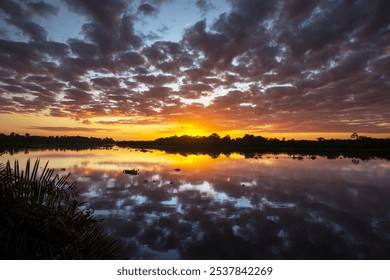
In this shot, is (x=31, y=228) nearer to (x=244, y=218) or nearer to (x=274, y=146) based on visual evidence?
(x=244, y=218)

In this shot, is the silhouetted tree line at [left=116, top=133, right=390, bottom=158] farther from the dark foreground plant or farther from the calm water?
the dark foreground plant

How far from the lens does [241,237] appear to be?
12.4m

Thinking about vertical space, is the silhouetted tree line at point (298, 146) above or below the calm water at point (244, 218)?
above

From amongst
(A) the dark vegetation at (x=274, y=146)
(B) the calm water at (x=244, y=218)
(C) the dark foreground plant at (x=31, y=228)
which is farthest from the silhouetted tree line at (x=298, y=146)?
(C) the dark foreground plant at (x=31, y=228)

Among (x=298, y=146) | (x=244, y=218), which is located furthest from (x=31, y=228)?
(x=298, y=146)

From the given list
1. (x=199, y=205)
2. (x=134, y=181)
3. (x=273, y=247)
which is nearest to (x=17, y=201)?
(x=273, y=247)

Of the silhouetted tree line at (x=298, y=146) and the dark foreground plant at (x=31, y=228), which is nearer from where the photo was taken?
the dark foreground plant at (x=31, y=228)

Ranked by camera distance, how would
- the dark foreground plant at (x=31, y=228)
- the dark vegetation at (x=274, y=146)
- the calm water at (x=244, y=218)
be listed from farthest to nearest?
1. the dark vegetation at (x=274, y=146)
2. the calm water at (x=244, y=218)
3. the dark foreground plant at (x=31, y=228)

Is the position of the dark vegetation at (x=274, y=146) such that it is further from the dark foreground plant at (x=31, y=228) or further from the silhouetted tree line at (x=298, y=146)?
the dark foreground plant at (x=31, y=228)

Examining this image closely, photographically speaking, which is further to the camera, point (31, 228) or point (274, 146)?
point (274, 146)

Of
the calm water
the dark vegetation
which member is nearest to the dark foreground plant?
the calm water

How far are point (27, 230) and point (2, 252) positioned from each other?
432mm

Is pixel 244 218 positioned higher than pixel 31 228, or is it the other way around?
pixel 31 228

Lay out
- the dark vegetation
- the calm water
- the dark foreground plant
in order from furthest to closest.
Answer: the dark vegetation, the calm water, the dark foreground plant
